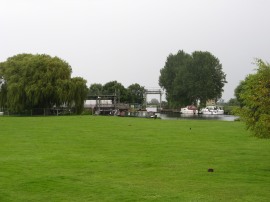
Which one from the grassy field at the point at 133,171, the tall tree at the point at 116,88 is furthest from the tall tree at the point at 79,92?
the tall tree at the point at 116,88

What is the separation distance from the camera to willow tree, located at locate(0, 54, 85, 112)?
65750 millimetres

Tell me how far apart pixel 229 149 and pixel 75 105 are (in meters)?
50.4

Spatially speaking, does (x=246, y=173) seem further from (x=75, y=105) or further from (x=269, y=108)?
(x=75, y=105)

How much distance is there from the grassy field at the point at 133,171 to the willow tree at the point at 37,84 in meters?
43.2

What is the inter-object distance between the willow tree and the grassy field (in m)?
43.2

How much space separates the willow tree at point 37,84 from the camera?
2589 inches

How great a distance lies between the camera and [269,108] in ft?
45.6

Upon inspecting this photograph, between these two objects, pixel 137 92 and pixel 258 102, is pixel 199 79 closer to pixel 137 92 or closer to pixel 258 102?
pixel 137 92

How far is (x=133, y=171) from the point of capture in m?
14.4

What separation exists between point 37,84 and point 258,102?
55.1m

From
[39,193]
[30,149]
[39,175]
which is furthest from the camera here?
[30,149]

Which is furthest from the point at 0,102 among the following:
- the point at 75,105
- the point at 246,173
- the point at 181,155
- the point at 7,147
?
the point at 246,173

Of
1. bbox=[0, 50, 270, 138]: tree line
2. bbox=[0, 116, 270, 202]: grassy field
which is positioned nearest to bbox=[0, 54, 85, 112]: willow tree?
bbox=[0, 50, 270, 138]: tree line

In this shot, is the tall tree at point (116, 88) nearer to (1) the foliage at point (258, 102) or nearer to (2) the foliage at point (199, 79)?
(2) the foliage at point (199, 79)
